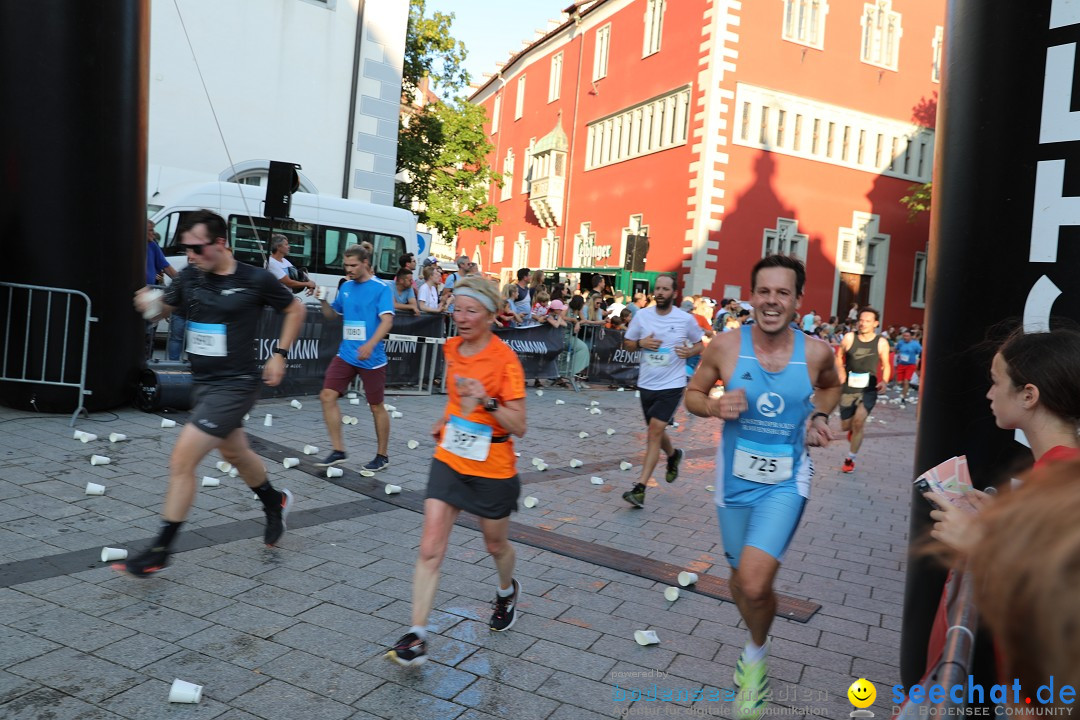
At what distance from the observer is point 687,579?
513 cm

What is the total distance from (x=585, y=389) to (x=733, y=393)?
1260cm

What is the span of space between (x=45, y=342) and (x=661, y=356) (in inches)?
240

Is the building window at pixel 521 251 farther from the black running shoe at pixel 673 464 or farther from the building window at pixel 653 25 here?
the black running shoe at pixel 673 464

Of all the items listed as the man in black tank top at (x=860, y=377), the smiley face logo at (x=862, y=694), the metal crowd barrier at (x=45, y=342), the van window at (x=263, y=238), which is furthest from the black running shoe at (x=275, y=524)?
the van window at (x=263, y=238)

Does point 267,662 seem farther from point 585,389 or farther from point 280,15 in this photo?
point 280,15

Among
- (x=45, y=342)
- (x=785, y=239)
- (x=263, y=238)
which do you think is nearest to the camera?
(x=45, y=342)

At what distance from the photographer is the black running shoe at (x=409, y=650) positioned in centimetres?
363

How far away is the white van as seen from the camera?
49.9 ft

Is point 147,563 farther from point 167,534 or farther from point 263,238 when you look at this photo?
point 263,238

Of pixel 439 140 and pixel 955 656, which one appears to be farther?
pixel 439 140

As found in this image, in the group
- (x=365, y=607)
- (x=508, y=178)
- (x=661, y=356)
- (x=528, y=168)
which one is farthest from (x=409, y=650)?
(x=508, y=178)

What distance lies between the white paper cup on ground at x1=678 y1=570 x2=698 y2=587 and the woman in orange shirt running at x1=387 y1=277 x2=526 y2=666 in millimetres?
1445

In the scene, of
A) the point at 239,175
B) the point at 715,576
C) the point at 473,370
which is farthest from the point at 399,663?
the point at 239,175

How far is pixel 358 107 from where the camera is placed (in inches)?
779
